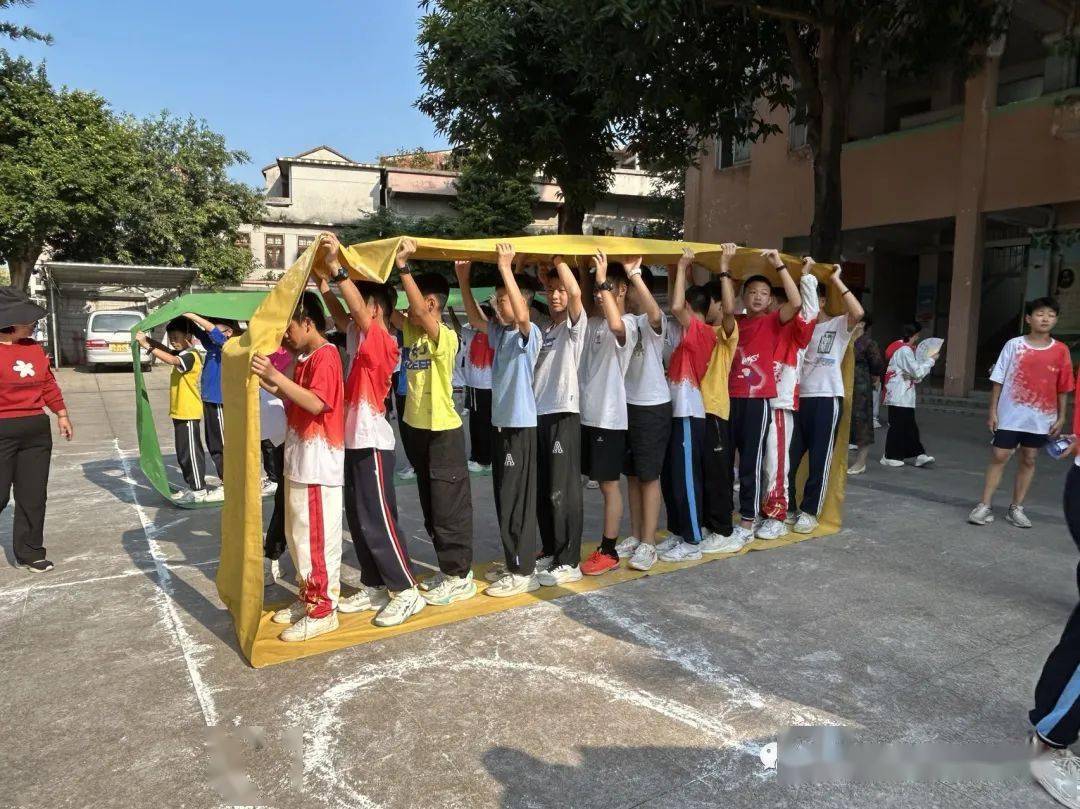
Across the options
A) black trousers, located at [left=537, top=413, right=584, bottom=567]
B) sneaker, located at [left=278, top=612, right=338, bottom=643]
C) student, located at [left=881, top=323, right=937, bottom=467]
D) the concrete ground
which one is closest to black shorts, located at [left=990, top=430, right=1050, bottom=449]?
the concrete ground

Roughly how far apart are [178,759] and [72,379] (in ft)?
60.4

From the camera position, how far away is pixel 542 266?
14.2ft

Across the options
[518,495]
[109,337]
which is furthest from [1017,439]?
[109,337]

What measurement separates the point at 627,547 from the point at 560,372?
1.33 metres

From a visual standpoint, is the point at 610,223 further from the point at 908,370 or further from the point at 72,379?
the point at 908,370

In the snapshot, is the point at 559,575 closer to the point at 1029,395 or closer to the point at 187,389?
the point at 1029,395

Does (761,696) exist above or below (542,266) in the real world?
below

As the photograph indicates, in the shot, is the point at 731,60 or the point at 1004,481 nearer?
the point at 1004,481

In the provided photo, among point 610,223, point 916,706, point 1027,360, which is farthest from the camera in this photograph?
point 610,223

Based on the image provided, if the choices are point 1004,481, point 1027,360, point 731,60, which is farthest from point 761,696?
point 731,60

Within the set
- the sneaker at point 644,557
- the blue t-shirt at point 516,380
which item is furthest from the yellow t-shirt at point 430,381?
the sneaker at point 644,557

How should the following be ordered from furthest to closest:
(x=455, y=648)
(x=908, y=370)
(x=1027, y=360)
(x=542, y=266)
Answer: (x=908, y=370)
(x=1027, y=360)
(x=542, y=266)
(x=455, y=648)

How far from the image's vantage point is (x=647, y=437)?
14.7ft

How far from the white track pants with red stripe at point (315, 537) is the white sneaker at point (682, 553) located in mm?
2086
